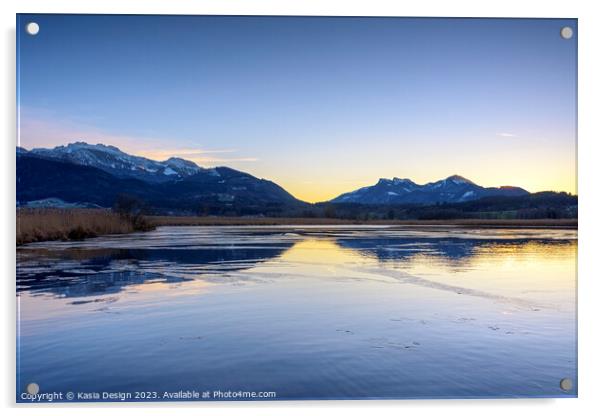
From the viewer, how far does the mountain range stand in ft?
24.5

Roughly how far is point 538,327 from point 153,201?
17.4 ft

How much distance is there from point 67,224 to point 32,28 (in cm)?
472

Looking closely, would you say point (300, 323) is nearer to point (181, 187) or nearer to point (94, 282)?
point (181, 187)

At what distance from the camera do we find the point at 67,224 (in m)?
10.1

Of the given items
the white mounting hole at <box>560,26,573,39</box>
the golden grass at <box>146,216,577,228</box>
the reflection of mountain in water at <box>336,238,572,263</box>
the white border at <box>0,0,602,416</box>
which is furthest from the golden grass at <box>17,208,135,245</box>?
the white mounting hole at <box>560,26,573,39</box>

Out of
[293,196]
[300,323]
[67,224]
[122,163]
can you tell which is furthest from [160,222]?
[300,323]

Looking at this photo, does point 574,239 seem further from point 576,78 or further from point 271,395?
point 271,395

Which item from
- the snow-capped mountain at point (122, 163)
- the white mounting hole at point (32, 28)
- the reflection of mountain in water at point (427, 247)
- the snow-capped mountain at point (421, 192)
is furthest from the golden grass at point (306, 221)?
the white mounting hole at point (32, 28)

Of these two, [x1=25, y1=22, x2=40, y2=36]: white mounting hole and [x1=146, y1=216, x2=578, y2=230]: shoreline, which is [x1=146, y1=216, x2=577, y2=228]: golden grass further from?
[x1=25, y1=22, x2=40, y2=36]: white mounting hole

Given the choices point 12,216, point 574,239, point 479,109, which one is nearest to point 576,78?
point 479,109

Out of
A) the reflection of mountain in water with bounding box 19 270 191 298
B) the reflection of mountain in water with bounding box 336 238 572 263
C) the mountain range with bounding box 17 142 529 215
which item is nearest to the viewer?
the reflection of mountain in water with bounding box 19 270 191 298

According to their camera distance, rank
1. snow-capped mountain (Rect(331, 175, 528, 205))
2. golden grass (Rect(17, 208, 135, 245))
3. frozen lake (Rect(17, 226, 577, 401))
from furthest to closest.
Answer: snow-capped mountain (Rect(331, 175, 528, 205)), golden grass (Rect(17, 208, 135, 245)), frozen lake (Rect(17, 226, 577, 401))

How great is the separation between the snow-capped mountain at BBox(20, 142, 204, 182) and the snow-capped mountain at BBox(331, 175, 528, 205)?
2.37 m

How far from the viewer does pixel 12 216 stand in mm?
6012
